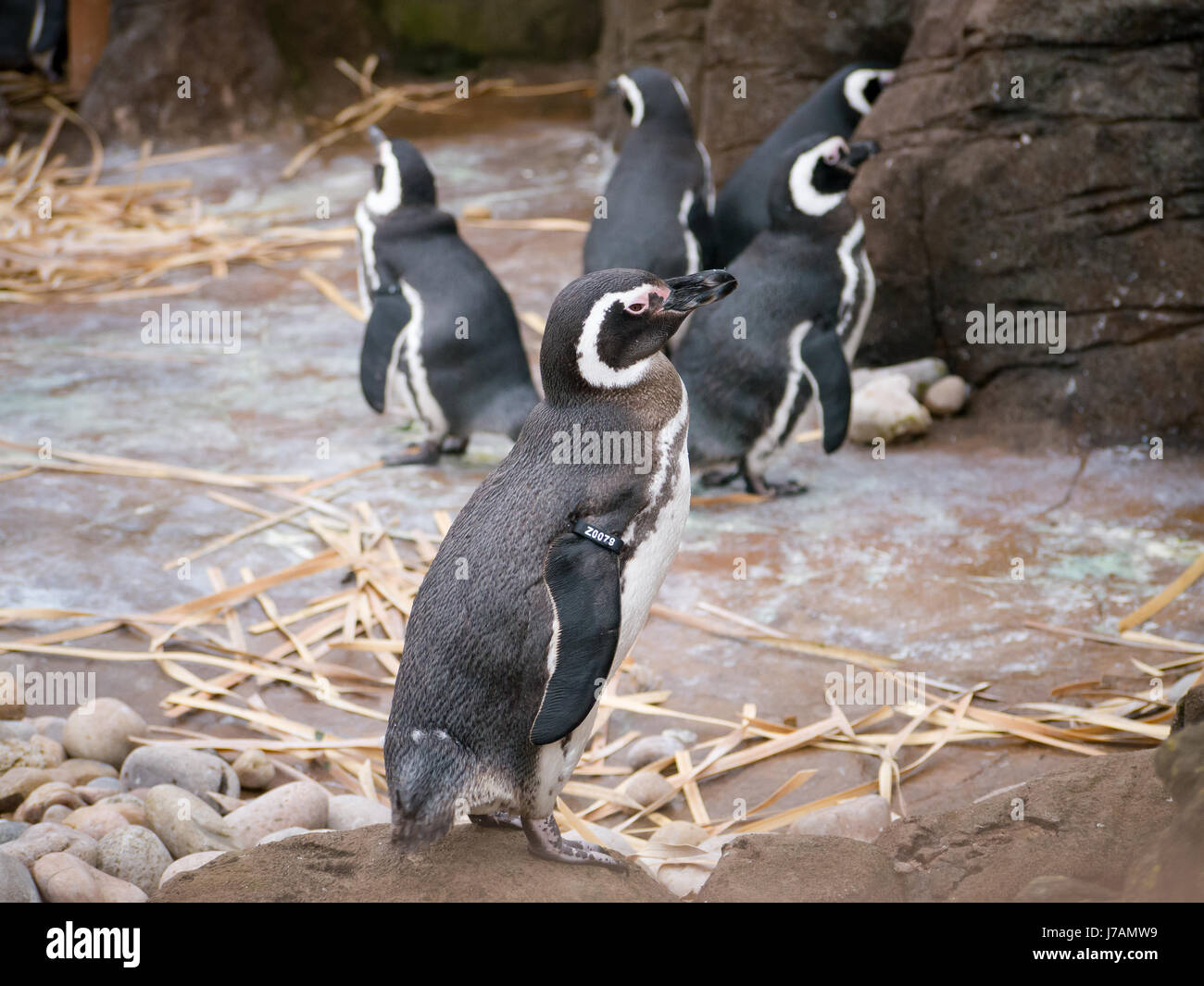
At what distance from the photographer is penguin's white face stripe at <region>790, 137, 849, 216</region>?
15.3ft

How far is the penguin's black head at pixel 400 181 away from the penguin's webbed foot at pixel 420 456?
3.23 feet

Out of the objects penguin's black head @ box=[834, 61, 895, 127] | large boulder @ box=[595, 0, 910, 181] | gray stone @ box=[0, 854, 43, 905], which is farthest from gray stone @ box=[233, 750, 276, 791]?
large boulder @ box=[595, 0, 910, 181]

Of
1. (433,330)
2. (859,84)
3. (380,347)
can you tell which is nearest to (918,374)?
(859,84)

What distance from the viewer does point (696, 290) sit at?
7.09 feet

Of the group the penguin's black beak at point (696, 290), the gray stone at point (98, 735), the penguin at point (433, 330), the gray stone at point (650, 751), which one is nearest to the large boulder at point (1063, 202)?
the penguin at point (433, 330)

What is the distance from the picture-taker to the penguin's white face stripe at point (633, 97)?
19.7 ft

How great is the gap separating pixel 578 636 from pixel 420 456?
3094 millimetres

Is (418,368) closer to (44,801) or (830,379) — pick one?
(830,379)

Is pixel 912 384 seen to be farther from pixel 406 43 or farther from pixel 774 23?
pixel 406 43

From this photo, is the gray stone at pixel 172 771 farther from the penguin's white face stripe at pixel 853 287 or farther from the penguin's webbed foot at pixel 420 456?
the penguin's white face stripe at pixel 853 287

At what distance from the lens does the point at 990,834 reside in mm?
2205

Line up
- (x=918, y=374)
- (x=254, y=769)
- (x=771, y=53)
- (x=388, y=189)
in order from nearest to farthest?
(x=254, y=769) → (x=388, y=189) → (x=918, y=374) → (x=771, y=53)
